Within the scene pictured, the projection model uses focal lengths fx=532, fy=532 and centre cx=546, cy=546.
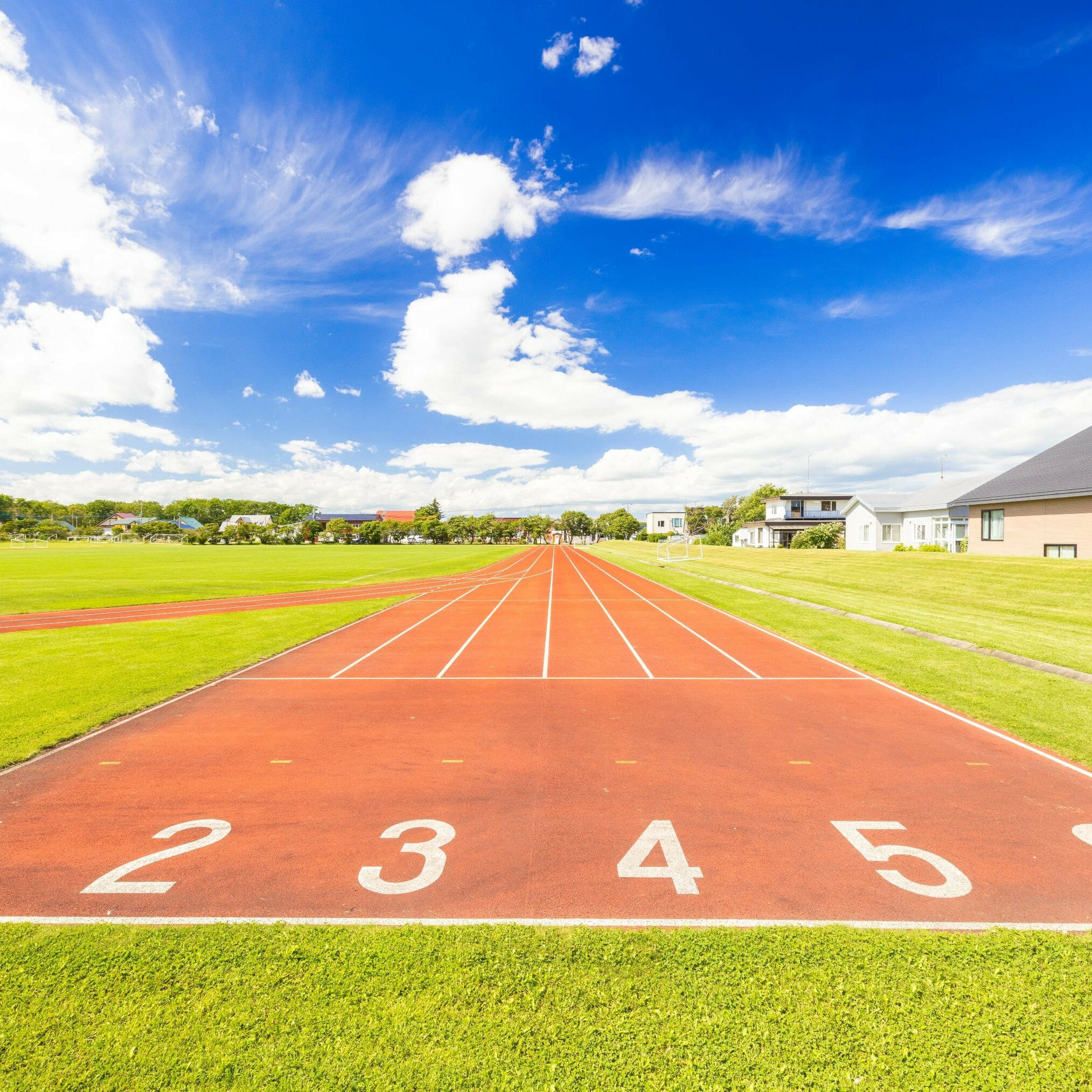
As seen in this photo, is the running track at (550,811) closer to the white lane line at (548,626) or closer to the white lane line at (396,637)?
the white lane line at (396,637)

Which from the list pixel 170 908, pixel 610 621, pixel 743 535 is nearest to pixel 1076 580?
pixel 610 621

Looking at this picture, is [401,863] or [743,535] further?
[743,535]

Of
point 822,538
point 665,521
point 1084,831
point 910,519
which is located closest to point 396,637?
point 1084,831

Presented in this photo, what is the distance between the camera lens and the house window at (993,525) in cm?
2905

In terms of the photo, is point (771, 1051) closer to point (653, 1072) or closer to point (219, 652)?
point (653, 1072)

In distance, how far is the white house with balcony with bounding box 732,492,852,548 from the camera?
2869 inches

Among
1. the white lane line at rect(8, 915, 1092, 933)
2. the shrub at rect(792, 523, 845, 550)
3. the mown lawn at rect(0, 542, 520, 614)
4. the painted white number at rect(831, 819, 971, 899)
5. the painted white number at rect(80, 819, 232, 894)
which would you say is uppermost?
the shrub at rect(792, 523, 845, 550)

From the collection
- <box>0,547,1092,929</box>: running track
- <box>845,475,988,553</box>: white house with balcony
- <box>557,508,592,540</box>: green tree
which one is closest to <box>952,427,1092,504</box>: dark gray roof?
<box>845,475,988,553</box>: white house with balcony

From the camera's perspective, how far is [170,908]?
4.25 m

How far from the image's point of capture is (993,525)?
2984 cm

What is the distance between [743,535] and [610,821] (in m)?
83.8

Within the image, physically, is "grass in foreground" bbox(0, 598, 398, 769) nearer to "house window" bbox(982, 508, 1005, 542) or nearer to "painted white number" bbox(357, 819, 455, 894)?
"painted white number" bbox(357, 819, 455, 894)

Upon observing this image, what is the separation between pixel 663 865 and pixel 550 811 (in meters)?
1.37

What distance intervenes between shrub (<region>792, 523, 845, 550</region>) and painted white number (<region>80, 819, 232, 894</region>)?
198ft
